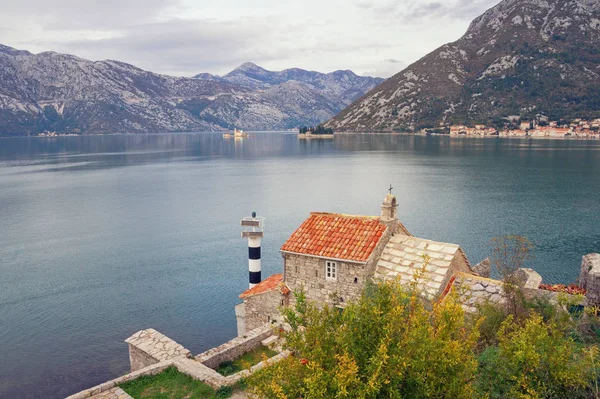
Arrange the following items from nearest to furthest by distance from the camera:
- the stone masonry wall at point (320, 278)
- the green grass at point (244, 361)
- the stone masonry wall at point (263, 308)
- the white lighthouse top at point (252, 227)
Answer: the green grass at point (244, 361)
the stone masonry wall at point (320, 278)
the stone masonry wall at point (263, 308)
the white lighthouse top at point (252, 227)

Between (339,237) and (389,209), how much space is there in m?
2.65

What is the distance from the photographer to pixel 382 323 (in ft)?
28.5

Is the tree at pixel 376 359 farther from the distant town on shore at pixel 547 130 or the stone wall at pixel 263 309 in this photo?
the distant town on shore at pixel 547 130

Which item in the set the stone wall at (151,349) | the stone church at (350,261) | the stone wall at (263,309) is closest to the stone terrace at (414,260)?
the stone church at (350,261)

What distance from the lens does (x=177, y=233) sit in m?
47.7

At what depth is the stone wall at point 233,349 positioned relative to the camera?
1731 centimetres

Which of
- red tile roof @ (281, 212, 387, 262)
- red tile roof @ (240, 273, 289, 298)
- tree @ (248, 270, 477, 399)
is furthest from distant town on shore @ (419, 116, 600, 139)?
tree @ (248, 270, 477, 399)

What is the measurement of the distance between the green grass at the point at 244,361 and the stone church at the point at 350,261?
2.75m

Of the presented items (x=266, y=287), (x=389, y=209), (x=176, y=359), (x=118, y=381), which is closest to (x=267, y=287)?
(x=266, y=287)

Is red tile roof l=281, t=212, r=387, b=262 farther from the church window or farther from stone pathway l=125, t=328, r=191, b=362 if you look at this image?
stone pathway l=125, t=328, r=191, b=362

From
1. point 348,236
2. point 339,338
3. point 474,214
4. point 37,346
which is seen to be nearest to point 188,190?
point 474,214

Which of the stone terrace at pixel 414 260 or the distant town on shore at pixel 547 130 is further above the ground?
the distant town on shore at pixel 547 130

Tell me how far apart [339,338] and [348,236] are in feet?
39.2

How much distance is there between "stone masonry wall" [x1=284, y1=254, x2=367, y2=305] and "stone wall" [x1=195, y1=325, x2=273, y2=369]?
255 cm
